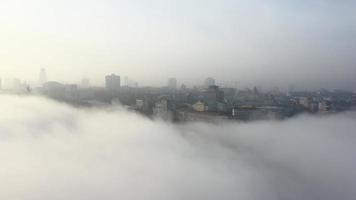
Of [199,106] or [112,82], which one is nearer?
[199,106]

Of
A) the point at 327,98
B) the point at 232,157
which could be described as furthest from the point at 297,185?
the point at 327,98

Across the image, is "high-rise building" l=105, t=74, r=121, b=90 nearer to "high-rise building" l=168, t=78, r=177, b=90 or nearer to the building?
"high-rise building" l=168, t=78, r=177, b=90

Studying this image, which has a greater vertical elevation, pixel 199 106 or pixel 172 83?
pixel 172 83

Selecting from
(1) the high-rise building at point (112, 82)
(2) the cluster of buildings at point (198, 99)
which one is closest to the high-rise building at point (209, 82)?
(2) the cluster of buildings at point (198, 99)

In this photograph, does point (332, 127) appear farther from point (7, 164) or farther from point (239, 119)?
point (7, 164)

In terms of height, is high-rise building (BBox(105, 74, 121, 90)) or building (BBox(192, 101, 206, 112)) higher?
high-rise building (BBox(105, 74, 121, 90))

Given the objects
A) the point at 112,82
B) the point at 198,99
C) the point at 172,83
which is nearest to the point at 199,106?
the point at 198,99

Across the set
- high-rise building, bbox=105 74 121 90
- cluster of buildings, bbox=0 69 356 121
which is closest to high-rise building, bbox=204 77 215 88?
cluster of buildings, bbox=0 69 356 121

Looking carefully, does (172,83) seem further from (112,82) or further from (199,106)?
(112,82)
